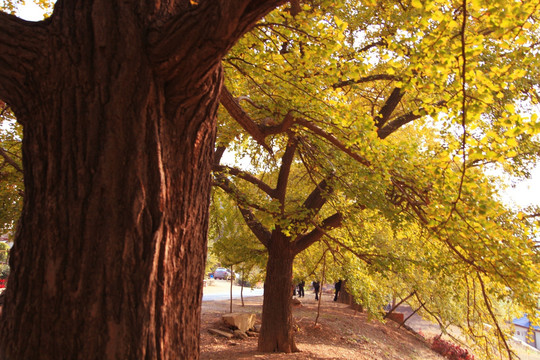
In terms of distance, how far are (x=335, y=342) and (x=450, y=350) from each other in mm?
7258

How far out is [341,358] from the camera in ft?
30.5

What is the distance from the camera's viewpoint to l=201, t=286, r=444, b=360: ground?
29.9 ft

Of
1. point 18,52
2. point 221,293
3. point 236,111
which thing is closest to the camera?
point 18,52

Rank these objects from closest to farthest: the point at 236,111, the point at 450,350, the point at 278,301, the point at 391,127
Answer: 1. the point at 236,111
2. the point at 391,127
3. the point at 278,301
4. the point at 450,350

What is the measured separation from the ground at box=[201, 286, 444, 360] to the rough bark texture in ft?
21.6

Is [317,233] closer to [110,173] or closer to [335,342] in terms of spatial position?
[335,342]

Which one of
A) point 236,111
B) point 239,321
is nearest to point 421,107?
point 236,111

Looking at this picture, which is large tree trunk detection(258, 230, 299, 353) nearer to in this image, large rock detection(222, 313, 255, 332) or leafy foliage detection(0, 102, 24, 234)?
large rock detection(222, 313, 255, 332)

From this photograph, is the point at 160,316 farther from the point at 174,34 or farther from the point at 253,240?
the point at 253,240

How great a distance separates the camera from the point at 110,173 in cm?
226

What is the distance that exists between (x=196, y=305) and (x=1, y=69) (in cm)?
191

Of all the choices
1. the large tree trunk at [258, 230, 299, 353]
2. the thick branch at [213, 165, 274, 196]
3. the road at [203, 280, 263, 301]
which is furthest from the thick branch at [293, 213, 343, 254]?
the road at [203, 280, 263, 301]

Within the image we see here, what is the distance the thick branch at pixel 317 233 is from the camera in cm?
885

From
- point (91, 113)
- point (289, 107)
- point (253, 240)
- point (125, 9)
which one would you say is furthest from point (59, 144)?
point (253, 240)
